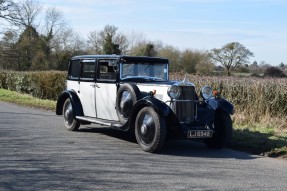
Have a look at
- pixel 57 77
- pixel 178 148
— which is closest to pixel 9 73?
pixel 57 77

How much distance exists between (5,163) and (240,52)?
2124 inches

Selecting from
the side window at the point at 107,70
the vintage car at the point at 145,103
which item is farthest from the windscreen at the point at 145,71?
the side window at the point at 107,70

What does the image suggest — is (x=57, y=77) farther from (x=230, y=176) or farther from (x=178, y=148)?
(x=230, y=176)

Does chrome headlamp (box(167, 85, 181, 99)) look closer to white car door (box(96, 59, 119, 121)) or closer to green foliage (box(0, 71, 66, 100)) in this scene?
white car door (box(96, 59, 119, 121))

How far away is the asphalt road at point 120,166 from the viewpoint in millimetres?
6359

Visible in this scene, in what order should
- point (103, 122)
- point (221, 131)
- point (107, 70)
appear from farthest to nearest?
point (107, 70) → point (103, 122) → point (221, 131)

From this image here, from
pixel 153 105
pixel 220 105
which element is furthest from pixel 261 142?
pixel 153 105

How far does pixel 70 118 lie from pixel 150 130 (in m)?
3.64

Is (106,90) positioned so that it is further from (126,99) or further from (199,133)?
(199,133)

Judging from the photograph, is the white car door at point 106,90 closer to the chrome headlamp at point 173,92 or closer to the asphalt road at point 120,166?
the asphalt road at point 120,166

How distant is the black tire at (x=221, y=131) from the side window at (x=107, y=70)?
2.57 metres

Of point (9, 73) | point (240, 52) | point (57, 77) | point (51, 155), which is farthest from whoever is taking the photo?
point (240, 52)

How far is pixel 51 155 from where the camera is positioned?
8.30 meters

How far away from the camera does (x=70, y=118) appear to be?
1192 cm
